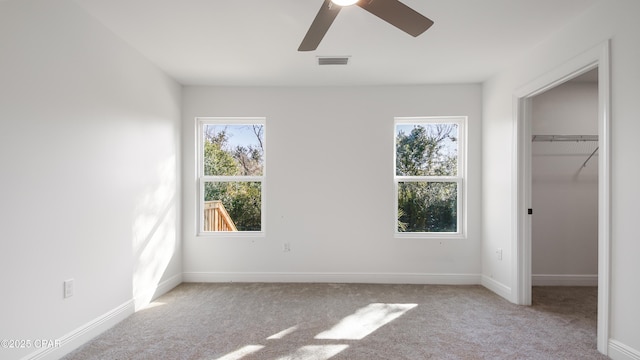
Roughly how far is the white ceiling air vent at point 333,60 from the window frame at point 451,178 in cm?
112

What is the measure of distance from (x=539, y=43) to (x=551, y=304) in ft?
8.19

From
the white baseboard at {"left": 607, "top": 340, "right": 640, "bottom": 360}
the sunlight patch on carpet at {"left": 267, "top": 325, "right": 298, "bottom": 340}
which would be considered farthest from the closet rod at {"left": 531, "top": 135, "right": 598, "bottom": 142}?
the sunlight patch on carpet at {"left": 267, "top": 325, "right": 298, "bottom": 340}

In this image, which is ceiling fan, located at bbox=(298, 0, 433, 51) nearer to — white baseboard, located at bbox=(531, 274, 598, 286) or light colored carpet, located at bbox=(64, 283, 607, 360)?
light colored carpet, located at bbox=(64, 283, 607, 360)

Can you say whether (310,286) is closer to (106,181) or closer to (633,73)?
(106,181)

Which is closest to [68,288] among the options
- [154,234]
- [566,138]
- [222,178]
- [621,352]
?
[154,234]

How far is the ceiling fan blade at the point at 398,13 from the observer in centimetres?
152

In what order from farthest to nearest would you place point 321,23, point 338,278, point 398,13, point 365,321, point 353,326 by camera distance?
point 338,278 → point 365,321 → point 353,326 → point 321,23 → point 398,13

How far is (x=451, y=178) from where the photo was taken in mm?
3904

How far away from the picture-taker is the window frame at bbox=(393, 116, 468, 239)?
3863mm

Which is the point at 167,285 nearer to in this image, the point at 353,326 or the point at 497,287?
Result: the point at 353,326

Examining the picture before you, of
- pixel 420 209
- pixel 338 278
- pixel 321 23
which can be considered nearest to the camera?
pixel 321 23

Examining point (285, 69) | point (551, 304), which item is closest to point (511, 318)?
point (551, 304)

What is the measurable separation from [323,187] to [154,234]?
1931mm

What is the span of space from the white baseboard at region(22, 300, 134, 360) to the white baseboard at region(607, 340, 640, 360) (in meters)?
3.65
